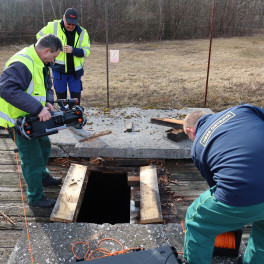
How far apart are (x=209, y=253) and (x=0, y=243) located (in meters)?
1.88

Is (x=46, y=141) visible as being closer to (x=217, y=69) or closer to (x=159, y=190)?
(x=159, y=190)

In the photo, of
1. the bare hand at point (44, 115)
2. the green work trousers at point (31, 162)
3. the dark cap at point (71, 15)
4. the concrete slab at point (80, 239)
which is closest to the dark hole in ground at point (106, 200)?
the green work trousers at point (31, 162)

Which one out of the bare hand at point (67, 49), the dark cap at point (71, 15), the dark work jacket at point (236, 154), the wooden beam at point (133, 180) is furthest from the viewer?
the bare hand at point (67, 49)

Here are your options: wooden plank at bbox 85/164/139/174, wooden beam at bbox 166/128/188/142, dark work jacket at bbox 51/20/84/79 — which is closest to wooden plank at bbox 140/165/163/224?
wooden plank at bbox 85/164/139/174

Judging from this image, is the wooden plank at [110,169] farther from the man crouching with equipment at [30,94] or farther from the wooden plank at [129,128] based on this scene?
the man crouching with equipment at [30,94]

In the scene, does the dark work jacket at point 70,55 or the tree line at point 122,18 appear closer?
the dark work jacket at point 70,55

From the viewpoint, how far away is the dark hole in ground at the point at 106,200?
15.2 feet

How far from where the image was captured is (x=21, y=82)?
2.67 m

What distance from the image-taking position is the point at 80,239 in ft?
8.91

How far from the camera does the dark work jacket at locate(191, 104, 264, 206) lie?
1.83 meters

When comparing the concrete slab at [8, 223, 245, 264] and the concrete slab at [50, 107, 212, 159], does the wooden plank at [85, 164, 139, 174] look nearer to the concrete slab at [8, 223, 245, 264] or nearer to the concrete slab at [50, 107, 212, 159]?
the concrete slab at [50, 107, 212, 159]

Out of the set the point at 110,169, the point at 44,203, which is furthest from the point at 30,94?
the point at 110,169

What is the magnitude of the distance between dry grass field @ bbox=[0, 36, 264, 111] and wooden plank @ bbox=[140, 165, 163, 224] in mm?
3093

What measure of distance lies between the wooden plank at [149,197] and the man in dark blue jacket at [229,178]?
0.79 meters
